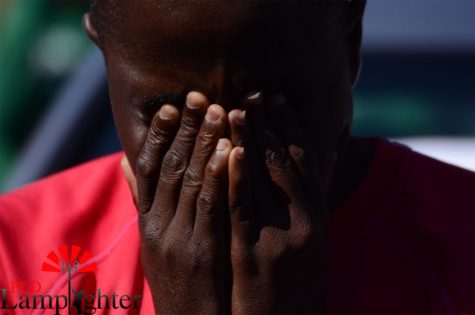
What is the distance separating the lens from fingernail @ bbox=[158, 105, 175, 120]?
2.38m

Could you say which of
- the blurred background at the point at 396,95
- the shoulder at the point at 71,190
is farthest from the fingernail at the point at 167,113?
the blurred background at the point at 396,95

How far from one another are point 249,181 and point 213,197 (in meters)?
0.11

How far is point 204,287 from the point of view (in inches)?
95.9

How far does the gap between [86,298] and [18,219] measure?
1.45 ft

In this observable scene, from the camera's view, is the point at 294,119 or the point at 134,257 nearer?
the point at 294,119

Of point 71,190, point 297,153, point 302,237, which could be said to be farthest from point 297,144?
point 71,190

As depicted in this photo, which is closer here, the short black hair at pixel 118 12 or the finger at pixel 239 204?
the finger at pixel 239 204

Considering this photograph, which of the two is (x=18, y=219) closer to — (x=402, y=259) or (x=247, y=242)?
(x=247, y=242)

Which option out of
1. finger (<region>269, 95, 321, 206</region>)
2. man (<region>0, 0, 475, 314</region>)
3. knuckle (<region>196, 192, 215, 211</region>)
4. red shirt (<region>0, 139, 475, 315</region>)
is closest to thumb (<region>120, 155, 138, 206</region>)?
man (<region>0, 0, 475, 314</region>)

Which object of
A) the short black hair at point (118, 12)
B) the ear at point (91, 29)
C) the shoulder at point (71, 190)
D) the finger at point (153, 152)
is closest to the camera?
the finger at point (153, 152)

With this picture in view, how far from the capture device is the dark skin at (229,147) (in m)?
2.33

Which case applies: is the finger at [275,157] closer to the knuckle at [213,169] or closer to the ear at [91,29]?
the knuckle at [213,169]

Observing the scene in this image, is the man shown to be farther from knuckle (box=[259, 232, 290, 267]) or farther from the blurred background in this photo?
the blurred background

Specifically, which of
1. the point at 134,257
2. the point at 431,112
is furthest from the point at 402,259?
the point at 431,112
